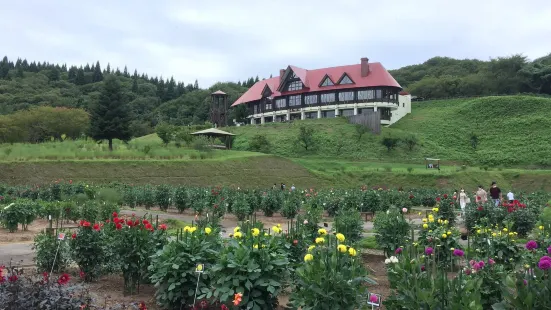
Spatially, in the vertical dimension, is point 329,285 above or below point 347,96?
below

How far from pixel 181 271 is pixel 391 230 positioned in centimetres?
466

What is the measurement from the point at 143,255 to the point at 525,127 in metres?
54.4

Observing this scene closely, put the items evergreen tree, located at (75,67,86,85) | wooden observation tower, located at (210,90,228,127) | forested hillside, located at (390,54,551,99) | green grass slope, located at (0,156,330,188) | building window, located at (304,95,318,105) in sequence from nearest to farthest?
green grass slope, located at (0,156,330,188) → building window, located at (304,95,318,105) → wooden observation tower, located at (210,90,228,127) → forested hillside, located at (390,54,551,99) → evergreen tree, located at (75,67,86,85)

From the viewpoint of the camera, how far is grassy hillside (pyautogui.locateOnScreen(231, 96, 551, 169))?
4341 cm

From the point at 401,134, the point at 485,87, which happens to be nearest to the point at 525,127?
the point at 401,134

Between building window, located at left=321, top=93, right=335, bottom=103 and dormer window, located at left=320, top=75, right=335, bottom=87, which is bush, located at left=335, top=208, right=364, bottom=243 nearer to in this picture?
building window, located at left=321, top=93, right=335, bottom=103

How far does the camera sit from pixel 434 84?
7381 centimetres

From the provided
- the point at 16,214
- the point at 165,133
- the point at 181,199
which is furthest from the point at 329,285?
the point at 165,133

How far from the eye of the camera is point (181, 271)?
16.9 feet

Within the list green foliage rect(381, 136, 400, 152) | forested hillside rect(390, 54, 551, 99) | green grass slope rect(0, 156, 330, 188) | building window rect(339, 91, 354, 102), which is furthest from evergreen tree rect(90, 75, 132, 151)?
forested hillside rect(390, 54, 551, 99)

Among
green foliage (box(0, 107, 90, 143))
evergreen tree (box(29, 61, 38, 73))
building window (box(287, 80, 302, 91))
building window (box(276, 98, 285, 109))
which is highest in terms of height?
evergreen tree (box(29, 61, 38, 73))

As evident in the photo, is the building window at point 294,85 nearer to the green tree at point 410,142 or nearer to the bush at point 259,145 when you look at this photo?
the bush at point 259,145

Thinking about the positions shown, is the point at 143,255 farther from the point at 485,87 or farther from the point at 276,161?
the point at 485,87

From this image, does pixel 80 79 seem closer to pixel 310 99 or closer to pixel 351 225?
pixel 310 99
